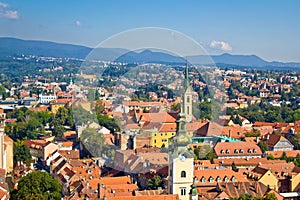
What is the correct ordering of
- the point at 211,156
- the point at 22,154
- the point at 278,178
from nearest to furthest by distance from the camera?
the point at 278,178
the point at 211,156
the point at 22,154

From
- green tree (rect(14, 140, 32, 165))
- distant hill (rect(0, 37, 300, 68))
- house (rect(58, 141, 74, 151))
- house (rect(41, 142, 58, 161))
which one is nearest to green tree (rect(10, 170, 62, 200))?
distant hill (rect(0, 37, 300, 68))

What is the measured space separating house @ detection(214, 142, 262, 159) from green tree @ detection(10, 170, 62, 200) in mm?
9254

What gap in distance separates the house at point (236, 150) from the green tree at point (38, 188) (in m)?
9.25

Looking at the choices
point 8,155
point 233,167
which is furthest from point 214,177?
point 8,155

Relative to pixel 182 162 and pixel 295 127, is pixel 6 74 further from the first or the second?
pixel 182 162

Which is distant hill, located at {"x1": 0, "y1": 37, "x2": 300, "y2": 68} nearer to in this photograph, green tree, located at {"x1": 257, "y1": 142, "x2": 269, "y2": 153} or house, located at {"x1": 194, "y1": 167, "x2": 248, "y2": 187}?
house, located at {"x1": 194, "y1": 167, "x2": 248, "y2": 187}

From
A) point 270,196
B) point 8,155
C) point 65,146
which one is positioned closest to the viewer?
point 270,196

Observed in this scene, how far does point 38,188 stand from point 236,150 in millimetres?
10838

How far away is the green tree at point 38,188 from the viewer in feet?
54.6

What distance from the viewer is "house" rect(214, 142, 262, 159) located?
24.9 m

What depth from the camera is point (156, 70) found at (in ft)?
105

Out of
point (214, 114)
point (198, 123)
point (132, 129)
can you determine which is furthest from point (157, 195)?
point (214, 114)

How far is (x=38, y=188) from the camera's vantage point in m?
17.0

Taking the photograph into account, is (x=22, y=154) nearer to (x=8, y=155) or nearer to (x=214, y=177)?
(x=8, y=155)
